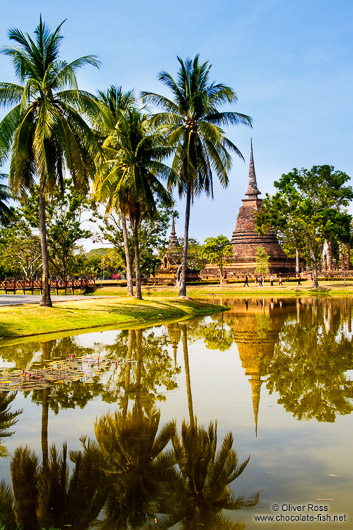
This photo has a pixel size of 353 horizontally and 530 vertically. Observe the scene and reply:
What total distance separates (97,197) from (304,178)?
28.9 metres

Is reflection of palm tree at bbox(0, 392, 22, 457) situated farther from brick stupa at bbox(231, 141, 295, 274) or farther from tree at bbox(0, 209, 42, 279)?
brick stupa at bbox(231, 141, 295, 274)

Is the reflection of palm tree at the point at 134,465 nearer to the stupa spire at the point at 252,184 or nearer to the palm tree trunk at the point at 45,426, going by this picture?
the palm tree trunk at the point at 45,426

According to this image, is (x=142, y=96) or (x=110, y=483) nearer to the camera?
(x=110, y=483)

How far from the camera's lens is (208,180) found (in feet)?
91.4

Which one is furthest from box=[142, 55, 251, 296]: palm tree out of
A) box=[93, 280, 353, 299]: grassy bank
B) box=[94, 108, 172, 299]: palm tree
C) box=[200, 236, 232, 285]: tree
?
box=[200, 236, 232, 285]: tree

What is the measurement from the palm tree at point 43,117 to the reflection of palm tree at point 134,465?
539 inches

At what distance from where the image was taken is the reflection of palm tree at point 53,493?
4.34 metres

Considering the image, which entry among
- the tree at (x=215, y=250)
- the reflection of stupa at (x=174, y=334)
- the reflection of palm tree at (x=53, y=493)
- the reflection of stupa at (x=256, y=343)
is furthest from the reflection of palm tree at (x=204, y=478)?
the tree at (x=215, y=250)

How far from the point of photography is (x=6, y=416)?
733cm

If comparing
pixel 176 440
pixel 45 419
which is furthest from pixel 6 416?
pixel 176 440

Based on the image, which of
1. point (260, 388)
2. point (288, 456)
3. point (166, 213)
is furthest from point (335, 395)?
point (166, 213)

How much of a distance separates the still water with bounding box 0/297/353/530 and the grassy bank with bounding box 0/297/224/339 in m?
5.53

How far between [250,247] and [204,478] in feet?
213

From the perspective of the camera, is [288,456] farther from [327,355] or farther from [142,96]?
[142,96]
